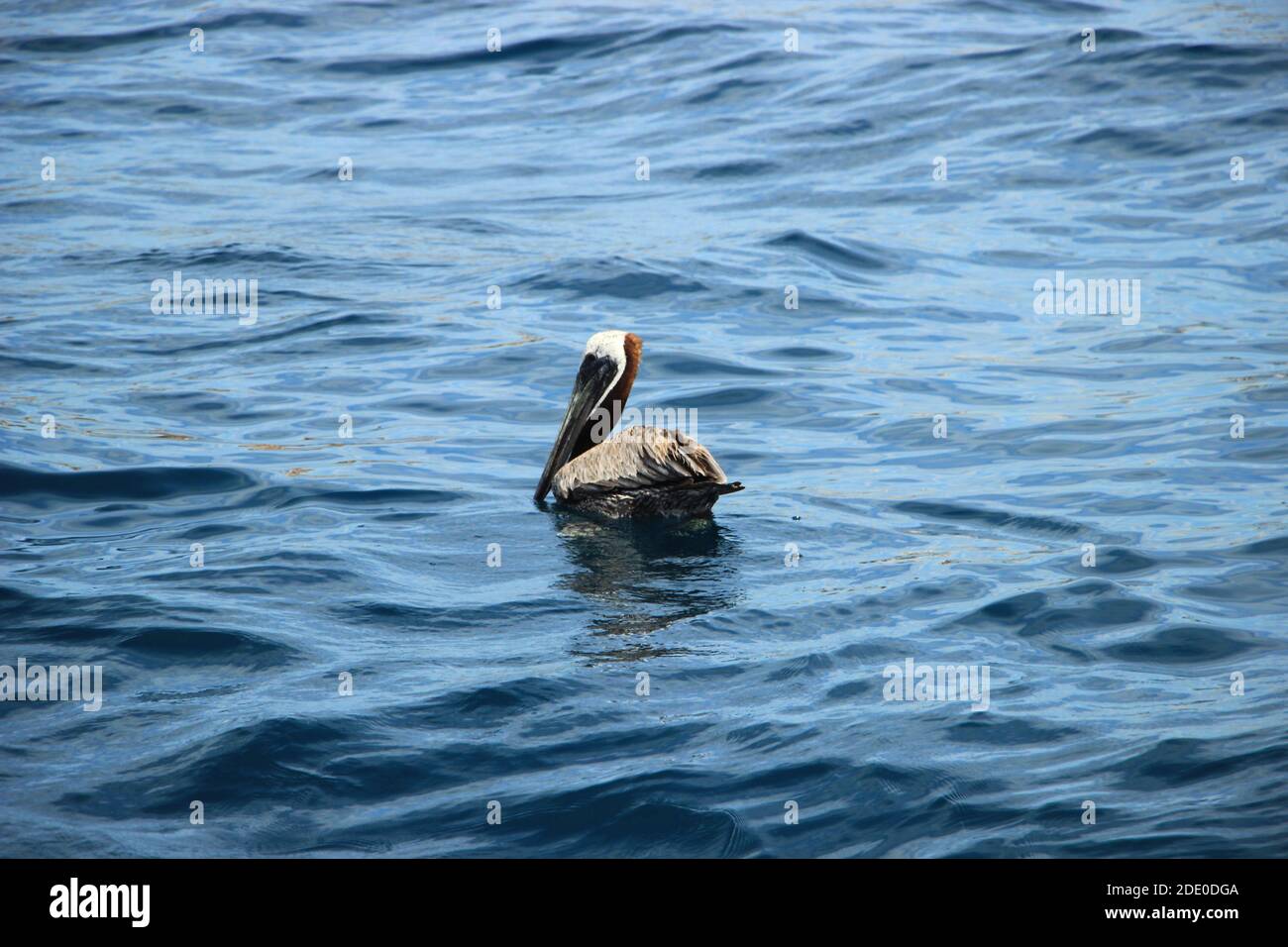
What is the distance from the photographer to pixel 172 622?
7.28m

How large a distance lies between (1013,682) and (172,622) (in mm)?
3855

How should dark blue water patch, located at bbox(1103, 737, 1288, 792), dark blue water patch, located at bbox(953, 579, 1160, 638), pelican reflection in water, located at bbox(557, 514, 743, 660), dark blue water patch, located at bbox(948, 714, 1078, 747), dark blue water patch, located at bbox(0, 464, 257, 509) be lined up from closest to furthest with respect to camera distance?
dark blue water patch, located at bbox(1103, 737, 1288, 792) → dark blue water patch, located at bbox(948, 714, 1078, 747) → dark blue water patch, located at bbox(953, 579, 1160, 638) → pelican reflection in water, located at bbox(557, 514, 743, 660) → dark blue water patch, located at bbox(0, 464, 257, 509)

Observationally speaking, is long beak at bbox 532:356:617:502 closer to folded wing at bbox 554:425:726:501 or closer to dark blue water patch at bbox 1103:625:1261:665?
folded wing at bbox 554:425:726:501

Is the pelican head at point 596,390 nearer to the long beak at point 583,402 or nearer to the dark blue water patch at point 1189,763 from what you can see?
the long beak at point 583,402

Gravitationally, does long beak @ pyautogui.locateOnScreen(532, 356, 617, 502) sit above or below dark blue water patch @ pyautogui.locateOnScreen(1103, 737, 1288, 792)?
above

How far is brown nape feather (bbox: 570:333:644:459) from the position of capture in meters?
10.1

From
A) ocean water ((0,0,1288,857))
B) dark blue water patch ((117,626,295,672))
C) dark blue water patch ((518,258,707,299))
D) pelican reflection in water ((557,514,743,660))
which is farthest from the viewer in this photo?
dark blue water patch ((518,258,707,299))

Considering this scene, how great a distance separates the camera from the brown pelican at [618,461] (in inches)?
357

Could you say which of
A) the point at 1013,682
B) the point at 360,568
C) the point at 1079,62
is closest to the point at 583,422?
the point at 360,568

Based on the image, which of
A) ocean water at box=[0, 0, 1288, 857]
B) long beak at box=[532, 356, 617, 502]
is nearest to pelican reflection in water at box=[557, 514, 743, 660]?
ocean water at box=[0, 0, 1288, 857]

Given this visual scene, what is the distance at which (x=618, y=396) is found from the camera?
10.3 m

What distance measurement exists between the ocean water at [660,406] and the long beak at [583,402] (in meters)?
0.40

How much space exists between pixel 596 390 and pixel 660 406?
1.52 metres

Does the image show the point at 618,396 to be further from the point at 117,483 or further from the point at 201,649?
the point at 201,649
